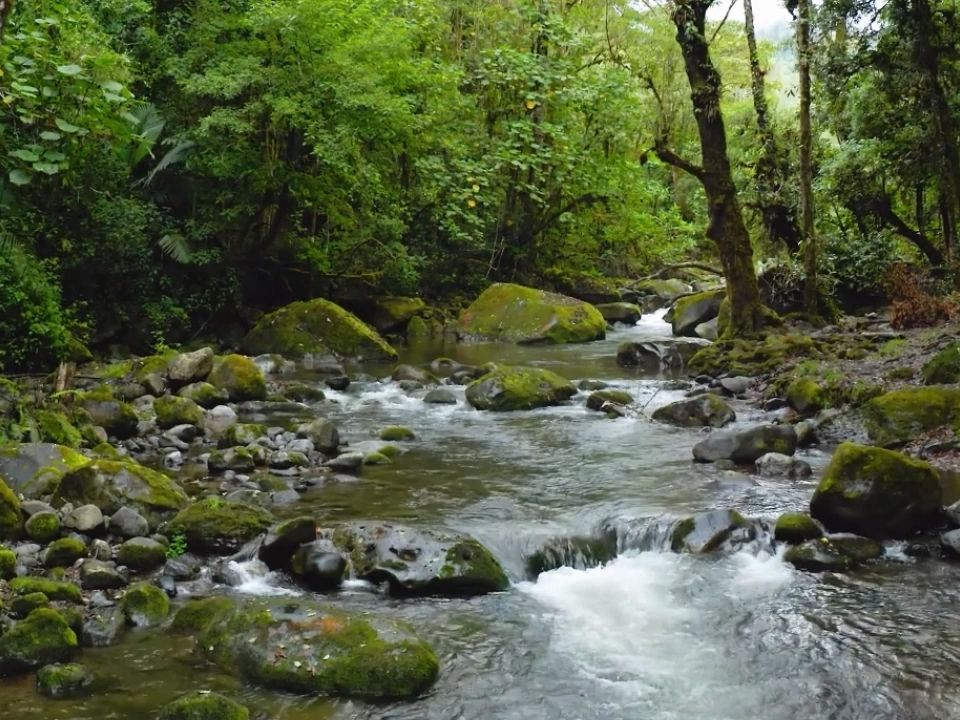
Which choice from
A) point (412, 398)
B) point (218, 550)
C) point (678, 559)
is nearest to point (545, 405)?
point (412, 398)

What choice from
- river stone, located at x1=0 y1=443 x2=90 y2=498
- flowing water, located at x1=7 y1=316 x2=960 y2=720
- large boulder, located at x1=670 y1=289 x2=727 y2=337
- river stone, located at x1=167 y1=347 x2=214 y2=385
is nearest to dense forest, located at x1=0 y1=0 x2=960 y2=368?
large boulder, located at x1=670 y1=289 x2=727 y2=337

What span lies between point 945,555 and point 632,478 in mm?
3153

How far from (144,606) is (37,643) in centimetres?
79

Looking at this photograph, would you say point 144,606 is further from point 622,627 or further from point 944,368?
point 944,368

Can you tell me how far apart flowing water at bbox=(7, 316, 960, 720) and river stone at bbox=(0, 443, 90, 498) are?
2.04 metres

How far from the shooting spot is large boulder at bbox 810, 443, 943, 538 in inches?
284

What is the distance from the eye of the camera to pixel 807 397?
11938mm

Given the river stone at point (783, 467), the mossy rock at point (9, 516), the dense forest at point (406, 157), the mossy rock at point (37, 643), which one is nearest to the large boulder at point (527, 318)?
the dense forest at point (406, 157)

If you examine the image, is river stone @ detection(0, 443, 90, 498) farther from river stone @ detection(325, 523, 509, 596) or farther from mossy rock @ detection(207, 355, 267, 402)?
mossy rock @ detection(207, 355, 267, 402)

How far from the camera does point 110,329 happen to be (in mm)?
16328

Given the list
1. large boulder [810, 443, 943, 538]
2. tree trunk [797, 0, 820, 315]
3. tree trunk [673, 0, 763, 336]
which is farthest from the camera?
tree trunk [797, 0, 820, 315]

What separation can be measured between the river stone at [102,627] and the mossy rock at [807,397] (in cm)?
913

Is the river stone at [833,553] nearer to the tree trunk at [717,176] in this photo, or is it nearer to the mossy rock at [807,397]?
the mossy rock at [807,397]

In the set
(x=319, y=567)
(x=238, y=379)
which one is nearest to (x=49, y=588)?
(x=319, y=567)
